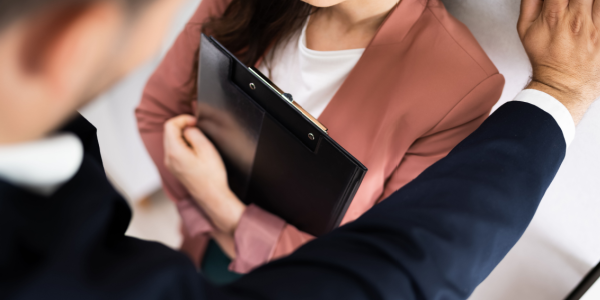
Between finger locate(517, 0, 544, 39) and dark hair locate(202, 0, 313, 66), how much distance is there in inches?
12.2

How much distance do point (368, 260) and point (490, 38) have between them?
1.41 ft

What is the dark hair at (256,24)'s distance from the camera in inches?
25.7

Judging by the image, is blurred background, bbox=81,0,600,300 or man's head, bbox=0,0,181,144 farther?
blurred background, bbox=81,0,600,300

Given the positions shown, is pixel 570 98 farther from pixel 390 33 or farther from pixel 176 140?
pixel 176 140

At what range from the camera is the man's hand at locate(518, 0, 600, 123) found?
0.43 m

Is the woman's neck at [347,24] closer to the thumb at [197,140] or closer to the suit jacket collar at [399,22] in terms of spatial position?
the suit jacket collar at [399,22]

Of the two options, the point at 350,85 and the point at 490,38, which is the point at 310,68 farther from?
the point at 490,38

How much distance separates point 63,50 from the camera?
A: 0.19m

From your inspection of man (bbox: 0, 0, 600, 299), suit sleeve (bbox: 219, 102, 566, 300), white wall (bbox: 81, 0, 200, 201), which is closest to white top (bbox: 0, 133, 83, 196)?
man (bbox: 0, 0, 600, 299)

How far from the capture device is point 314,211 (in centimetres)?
59

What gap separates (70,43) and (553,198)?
65 cm

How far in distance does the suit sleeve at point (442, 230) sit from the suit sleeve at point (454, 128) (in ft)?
0.25

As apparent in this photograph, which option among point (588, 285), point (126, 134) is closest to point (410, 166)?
point (588, 285)

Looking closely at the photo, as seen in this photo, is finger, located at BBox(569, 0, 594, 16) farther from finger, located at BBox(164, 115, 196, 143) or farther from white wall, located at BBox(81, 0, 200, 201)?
white wall, located at BBox(81, 0, 200, 201)
